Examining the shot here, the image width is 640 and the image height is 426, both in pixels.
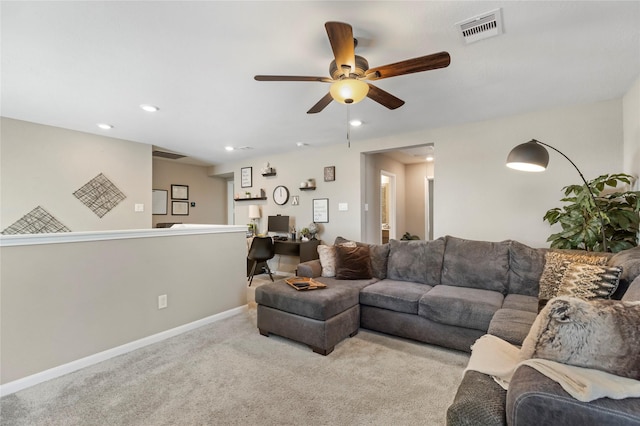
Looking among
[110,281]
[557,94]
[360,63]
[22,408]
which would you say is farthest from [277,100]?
[22,408]

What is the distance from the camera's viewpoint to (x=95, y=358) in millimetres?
2348

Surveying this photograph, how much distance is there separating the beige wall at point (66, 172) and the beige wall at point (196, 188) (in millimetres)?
1448

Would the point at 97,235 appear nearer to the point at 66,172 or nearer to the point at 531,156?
the point at 66,172

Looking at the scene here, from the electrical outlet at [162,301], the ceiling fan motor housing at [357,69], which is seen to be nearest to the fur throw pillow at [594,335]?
the ceiling fan motor housing at [357,69]

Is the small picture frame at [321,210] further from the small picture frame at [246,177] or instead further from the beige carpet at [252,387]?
the beige carpet at [252,387]

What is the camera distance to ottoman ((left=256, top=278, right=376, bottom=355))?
245cm

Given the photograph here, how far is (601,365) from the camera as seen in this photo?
3.30 ft

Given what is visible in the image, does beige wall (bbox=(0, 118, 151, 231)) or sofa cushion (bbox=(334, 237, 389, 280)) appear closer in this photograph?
sofa cushion (bbox=(334, 237, 389, 280))

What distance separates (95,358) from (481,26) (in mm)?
3749

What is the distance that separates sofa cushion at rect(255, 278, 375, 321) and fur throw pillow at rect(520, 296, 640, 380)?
1.61 meters

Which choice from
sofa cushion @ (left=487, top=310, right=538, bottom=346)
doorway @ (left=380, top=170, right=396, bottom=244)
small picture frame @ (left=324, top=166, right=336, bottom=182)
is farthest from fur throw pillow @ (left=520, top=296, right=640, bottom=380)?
doorway @ (left=380, top=170, right=396, bottom=244)

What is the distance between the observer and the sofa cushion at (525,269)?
8.61 feet

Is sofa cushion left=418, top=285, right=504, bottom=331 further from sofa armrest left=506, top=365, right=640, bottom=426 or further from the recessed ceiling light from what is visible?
the recessed ceiling light

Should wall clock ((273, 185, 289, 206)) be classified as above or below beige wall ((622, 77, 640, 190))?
below
